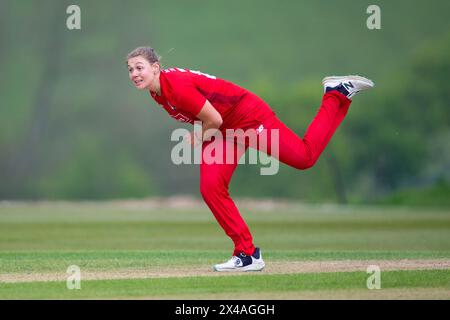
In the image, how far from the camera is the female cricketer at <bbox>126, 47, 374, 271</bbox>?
7227 millimetres

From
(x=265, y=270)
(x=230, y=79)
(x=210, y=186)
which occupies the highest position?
(x=230, y=79)

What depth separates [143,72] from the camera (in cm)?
725

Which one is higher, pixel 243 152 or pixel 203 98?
pixel 203 98

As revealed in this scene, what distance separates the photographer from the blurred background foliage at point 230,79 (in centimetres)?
2667

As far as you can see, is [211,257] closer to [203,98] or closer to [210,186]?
[210,186]

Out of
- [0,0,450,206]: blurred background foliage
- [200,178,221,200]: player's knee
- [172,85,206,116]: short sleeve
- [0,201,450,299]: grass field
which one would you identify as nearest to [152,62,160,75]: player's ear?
[172,85,206,116]: short sleeve

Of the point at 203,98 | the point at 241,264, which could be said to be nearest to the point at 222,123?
the point at 203,98

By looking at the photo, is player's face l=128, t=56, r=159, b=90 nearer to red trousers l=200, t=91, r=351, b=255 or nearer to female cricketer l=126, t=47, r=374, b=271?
female cricketer l=126, t=47, r=374, b=271

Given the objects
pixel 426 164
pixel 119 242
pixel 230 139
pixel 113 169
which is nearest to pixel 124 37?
pixel 113 169

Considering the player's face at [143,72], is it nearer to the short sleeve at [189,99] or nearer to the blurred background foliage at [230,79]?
the short sleeve at [189,99]

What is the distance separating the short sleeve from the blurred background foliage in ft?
62.3

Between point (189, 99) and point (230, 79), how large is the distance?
21477 mm

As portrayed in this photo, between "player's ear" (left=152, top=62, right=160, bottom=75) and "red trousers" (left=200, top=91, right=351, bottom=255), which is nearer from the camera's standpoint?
"player's ear" (left=152, top=62, right=160, bottom=75)

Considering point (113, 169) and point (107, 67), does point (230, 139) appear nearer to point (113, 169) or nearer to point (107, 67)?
point (113, 169)
